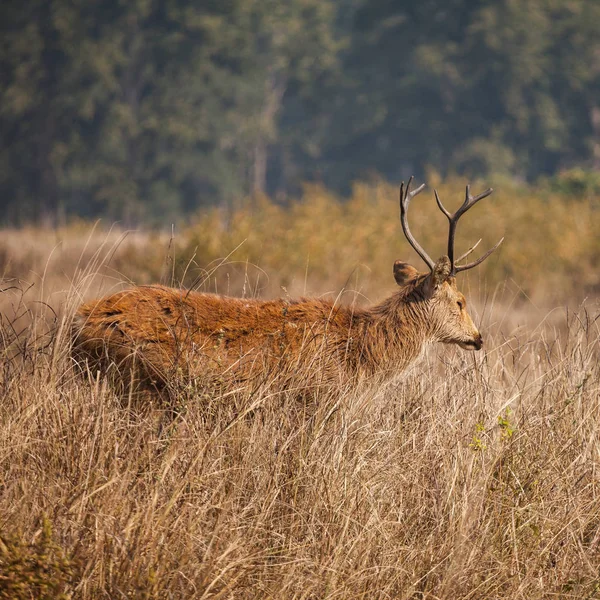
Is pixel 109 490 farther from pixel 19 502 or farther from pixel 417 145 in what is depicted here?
pixel 417 145

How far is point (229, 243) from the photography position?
1503 cm

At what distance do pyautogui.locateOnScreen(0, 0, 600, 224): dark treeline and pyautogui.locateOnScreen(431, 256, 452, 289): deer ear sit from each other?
32635 millimetres

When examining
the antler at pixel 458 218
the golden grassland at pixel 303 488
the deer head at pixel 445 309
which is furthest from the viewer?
the deer head at pixel 445 309

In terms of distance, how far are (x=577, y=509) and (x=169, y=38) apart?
38.6 metres

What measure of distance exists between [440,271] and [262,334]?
1223 mm

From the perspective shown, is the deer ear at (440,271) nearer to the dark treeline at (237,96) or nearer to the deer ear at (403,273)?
the deer ear at (403,273)

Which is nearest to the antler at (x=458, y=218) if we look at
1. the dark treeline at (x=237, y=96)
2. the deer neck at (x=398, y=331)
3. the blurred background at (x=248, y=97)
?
the deer neck at (x=398, y=331)

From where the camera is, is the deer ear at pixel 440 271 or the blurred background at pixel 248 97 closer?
the deer ear at pixel 440 271

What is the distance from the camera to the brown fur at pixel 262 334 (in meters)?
5.41

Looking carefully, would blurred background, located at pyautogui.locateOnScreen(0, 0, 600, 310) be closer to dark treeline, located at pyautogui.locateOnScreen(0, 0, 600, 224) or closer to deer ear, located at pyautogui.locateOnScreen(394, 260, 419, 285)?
dark treeline, located at pyautogui.locateOnScreen(0, 0, 600, 224)

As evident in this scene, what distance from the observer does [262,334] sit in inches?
228

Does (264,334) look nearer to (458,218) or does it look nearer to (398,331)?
(398,331)

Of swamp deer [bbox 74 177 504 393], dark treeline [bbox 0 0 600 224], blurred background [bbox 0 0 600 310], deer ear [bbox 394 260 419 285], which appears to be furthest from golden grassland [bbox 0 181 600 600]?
dark treeline [bbox 0 0 600 224]

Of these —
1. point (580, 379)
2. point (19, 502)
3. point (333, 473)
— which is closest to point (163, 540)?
point (19, 502)
